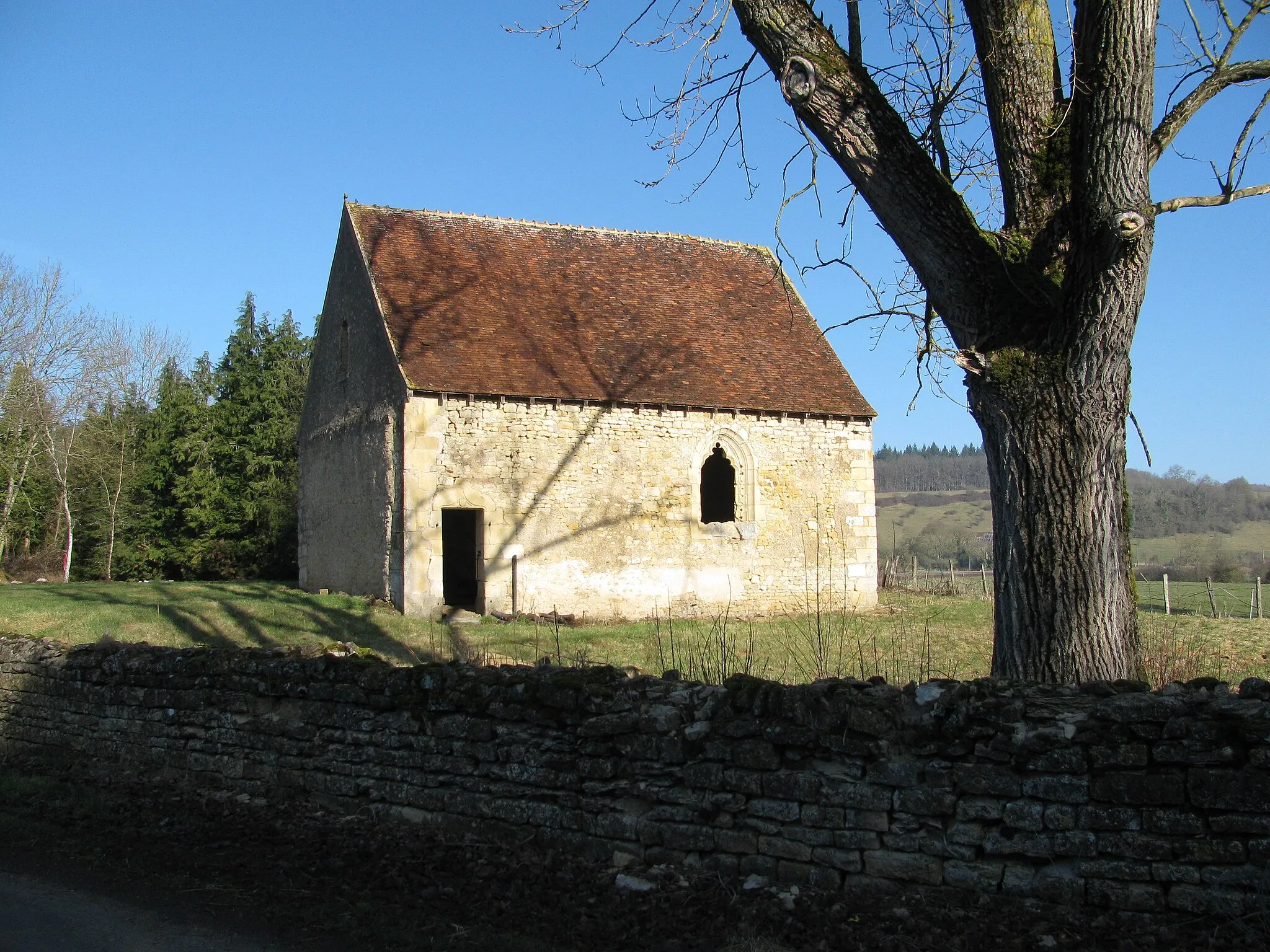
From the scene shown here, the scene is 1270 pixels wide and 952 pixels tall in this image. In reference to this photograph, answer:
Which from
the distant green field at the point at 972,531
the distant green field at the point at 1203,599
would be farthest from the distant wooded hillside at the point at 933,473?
the distant green field at the point at 1203,599

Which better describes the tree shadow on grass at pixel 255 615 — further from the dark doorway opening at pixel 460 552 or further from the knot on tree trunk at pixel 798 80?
the knot on tree trunk at pixel 798 80

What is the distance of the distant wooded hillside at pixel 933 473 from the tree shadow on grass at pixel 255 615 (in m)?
75.7

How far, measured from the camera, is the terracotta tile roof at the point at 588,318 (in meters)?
18.4

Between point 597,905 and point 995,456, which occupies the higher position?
point 995,456

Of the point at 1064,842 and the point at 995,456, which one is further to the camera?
the point at 995,456

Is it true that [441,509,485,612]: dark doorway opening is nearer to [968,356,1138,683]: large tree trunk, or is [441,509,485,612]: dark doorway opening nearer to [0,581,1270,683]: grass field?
[0,581,1270,683]: grass field

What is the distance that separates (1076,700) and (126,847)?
597 cm

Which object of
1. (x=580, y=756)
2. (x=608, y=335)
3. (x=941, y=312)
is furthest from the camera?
(x=608, y=335)

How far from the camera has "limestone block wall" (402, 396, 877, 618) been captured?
17.6 m

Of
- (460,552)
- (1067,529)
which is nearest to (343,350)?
(460,552)

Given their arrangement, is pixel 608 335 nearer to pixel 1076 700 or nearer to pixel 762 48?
pixel 762 48

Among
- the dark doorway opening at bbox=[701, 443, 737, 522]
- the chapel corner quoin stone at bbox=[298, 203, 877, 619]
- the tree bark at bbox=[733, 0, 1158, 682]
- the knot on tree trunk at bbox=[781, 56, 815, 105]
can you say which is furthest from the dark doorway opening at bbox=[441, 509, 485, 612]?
the tree bark at bbox=[733, 0, 1158, 682]

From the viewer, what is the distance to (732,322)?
2155cm

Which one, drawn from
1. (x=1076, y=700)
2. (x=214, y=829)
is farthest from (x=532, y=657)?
(x=1076, y=700)
